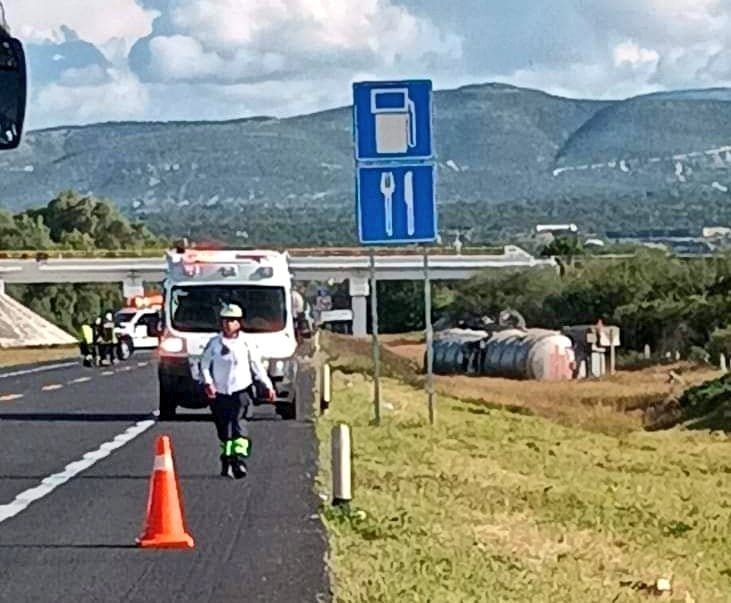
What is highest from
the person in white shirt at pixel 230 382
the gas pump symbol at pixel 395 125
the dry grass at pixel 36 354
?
the gas pump symbol at pixel 395 125

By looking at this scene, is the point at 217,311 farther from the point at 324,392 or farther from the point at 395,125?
the point at 395,125

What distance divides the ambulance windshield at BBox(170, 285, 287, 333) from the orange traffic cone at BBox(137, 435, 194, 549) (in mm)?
14713

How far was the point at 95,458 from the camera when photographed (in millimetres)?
21266

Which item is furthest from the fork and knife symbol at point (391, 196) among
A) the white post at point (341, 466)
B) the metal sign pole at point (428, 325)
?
the white post at point (341, 466)

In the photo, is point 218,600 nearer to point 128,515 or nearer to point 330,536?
point 330,536

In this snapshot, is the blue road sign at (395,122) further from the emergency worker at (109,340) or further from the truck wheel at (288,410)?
the emergency worker at (109,340)

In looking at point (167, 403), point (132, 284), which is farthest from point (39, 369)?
point (132, 284)

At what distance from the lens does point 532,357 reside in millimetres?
69250

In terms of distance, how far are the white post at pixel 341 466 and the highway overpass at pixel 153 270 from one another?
9431 centimetres

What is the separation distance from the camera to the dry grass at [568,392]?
42.6 metres

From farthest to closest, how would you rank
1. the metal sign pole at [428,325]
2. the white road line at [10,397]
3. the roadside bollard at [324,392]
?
the white road line at [10,397] < the roadside bollard at [324,392] < the metal sign pole at [428,325]

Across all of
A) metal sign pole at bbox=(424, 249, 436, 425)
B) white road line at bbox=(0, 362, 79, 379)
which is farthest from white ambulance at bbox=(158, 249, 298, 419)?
white road line at bbox=(0, 362, 79, 379)

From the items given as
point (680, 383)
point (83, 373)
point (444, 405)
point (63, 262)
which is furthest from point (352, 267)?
point (444, 405)

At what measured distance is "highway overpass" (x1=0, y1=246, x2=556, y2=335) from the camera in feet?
364
